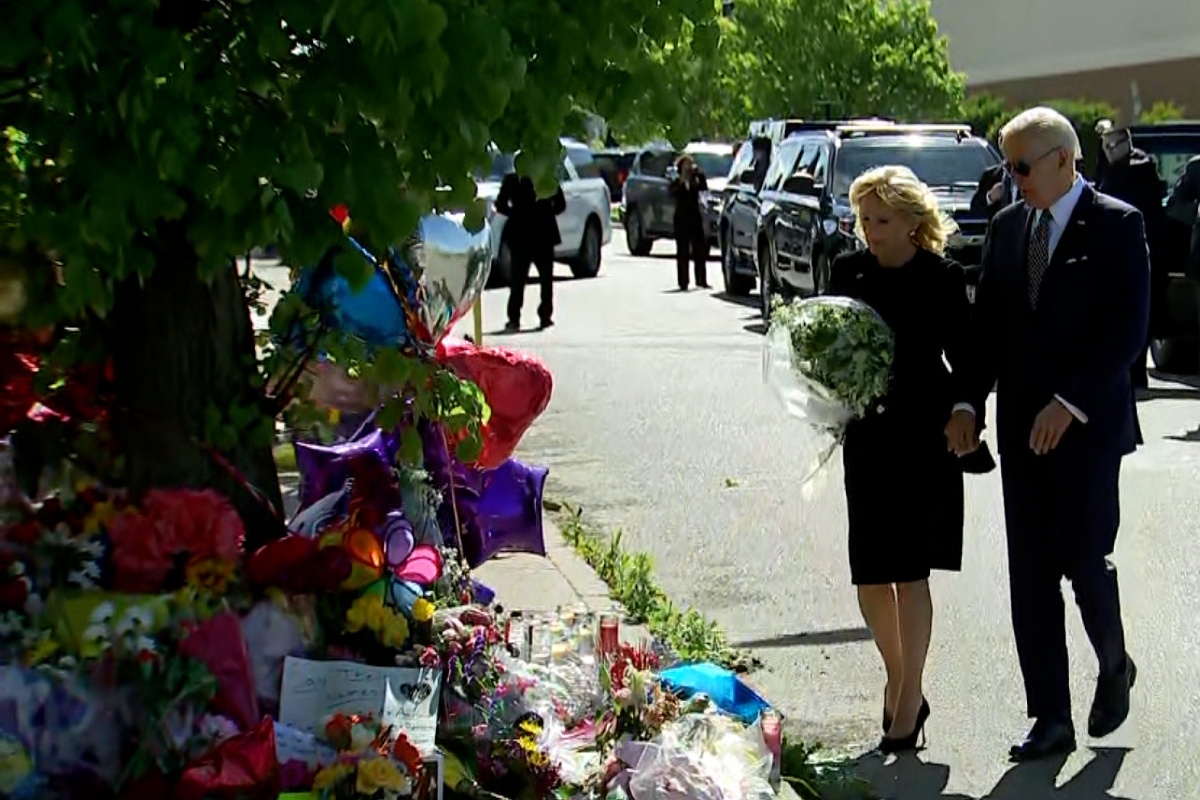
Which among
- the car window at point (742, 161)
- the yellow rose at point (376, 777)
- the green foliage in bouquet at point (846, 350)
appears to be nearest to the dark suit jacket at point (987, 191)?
the car window at point (742, 161)

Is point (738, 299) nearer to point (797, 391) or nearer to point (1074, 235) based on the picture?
point (797, 391)

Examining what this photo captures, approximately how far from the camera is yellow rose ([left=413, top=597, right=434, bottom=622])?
4652 millimetres

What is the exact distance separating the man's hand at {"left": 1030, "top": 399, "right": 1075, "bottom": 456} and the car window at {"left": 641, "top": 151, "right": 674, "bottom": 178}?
1036 inches

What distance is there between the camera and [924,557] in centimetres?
588

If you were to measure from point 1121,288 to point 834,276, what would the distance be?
0.97m

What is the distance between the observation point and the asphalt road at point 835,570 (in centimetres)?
597

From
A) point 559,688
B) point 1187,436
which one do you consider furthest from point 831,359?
point 1187,436

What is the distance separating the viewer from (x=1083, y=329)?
5727 mm

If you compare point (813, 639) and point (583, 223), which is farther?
point (583, 223)

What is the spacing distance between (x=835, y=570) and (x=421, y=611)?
4222 mm

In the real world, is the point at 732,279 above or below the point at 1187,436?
above

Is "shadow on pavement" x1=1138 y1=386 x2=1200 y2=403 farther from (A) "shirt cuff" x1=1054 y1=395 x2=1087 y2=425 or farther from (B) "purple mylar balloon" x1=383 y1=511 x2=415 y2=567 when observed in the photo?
(B) "purple mylar balloon" x1=383 y1=511 x2=415 y2=567

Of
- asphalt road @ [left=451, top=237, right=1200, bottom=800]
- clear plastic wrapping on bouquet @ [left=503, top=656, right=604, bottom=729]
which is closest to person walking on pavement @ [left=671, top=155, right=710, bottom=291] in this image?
asphalt road @ [left=451, top=237, right=1200, bottom=800]

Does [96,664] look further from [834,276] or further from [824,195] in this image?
[824,195]
